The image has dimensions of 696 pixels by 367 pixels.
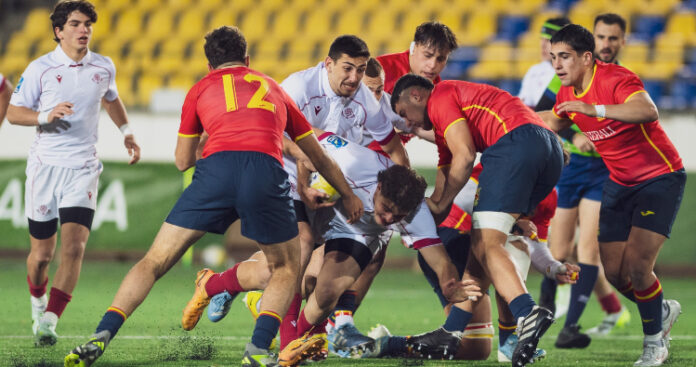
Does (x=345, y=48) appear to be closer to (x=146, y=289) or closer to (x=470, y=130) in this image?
(x=470, y=130)

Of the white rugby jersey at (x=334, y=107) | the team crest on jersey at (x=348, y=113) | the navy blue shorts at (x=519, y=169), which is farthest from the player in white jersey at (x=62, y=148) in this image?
the navy blue shorts at (x=519, y=169)

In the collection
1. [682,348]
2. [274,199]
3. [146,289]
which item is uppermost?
[274,199]

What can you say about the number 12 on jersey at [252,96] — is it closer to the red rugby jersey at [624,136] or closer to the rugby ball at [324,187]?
the rugby ball at [324,187]

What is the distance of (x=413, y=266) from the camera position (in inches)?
535

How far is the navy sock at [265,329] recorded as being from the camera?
16.7 ft

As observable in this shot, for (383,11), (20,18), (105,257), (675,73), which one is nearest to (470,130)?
(105,257)

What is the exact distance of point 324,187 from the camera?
6.14m

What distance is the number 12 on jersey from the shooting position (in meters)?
5.29

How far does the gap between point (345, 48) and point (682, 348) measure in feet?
11.0

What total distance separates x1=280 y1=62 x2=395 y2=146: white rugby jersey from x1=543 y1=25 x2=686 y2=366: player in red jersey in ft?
4.02

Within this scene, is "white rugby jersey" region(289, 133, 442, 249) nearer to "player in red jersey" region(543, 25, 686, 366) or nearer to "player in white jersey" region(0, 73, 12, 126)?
"player in red jersey" region(543, 25, 686, 366)

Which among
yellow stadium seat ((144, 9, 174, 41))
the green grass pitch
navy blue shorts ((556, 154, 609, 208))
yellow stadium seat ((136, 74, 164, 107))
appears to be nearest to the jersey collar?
the green grass pitch

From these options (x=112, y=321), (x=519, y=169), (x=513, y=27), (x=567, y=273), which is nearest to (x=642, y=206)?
(x=567, y=273)

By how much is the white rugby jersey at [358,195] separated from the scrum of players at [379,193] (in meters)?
0.01
